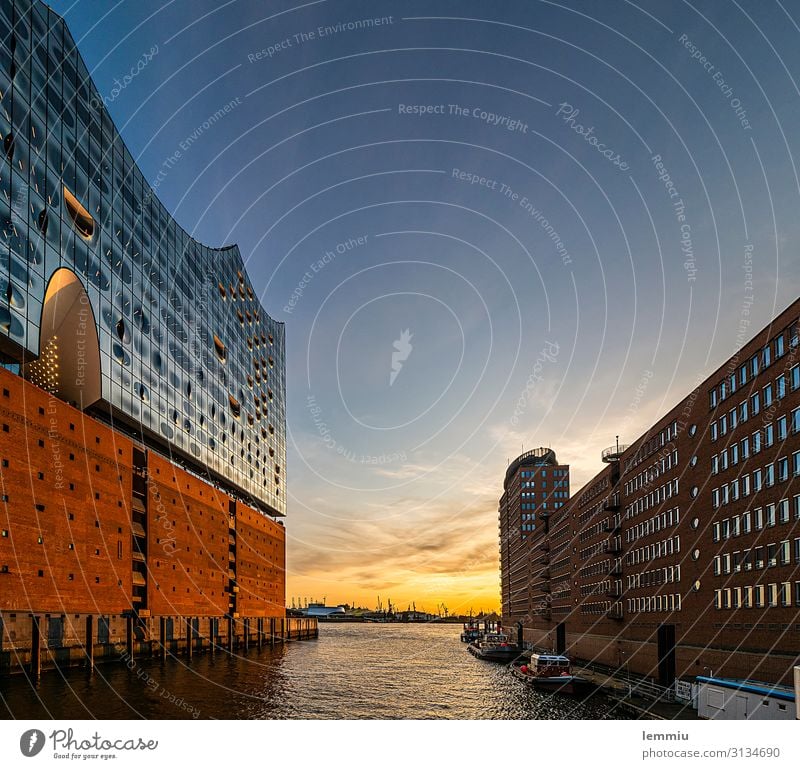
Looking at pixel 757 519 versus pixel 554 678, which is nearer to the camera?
pixel 757 519

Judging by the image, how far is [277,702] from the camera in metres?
52.2

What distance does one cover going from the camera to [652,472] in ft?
240

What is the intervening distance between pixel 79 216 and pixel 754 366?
54.7 metres

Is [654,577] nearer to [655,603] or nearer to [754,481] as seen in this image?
[655,603]

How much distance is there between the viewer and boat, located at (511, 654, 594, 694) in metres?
60.8

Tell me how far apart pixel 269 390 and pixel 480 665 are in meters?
60.2

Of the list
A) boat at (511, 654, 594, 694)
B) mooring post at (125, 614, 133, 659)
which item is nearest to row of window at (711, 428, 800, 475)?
boat at (511, 654, 594, 694)

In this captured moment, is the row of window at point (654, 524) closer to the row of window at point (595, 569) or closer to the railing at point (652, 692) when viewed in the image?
the row of window at point (595, 569)

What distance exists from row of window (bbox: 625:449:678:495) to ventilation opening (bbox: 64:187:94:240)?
54066 mm

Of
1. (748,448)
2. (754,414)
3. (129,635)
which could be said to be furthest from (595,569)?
(129,635)

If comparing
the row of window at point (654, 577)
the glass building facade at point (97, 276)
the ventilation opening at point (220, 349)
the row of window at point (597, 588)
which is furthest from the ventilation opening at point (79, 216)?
the row of window at point (597, 588)

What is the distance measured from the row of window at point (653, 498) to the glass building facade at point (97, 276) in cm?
5038
